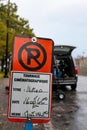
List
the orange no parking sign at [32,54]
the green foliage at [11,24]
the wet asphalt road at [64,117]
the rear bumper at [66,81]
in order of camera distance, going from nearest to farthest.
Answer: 1. the orange no parking sign at [32,54]
2. the wet asphalt road at [64,117]
3. the rear bumper at [66,81]
4. the green foliage at [11,24]

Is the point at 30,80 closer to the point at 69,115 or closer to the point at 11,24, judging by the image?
the point at 69,115

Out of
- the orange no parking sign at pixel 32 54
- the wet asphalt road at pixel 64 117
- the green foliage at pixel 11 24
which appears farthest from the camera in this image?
the green foliage at pixel 11 24

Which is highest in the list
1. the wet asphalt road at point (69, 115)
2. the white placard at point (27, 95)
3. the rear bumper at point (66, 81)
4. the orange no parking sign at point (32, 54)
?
the orange no parking sign at point (32, 54)

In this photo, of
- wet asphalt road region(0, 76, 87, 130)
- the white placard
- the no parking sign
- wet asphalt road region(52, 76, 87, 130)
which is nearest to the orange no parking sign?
the no parking sign

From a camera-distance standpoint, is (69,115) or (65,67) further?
(65,67)

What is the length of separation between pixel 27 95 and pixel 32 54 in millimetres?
556

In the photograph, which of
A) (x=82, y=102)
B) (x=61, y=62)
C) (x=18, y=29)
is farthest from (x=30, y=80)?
(x=18, y=29)

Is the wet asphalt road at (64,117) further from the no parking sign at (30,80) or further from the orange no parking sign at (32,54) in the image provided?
the orange no parking sign at (32,54)

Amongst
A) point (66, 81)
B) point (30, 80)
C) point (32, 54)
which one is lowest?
point (66, 81)

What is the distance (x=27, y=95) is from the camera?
545cm

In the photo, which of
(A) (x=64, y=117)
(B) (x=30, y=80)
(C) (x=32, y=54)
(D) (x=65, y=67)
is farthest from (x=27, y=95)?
(D) (x=65, y=67)

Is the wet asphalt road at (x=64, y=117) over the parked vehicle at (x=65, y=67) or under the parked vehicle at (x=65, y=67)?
under

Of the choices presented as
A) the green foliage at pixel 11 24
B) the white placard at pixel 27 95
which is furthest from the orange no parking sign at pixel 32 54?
the green foliage at pixel 11 24

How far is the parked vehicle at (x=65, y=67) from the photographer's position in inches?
778
